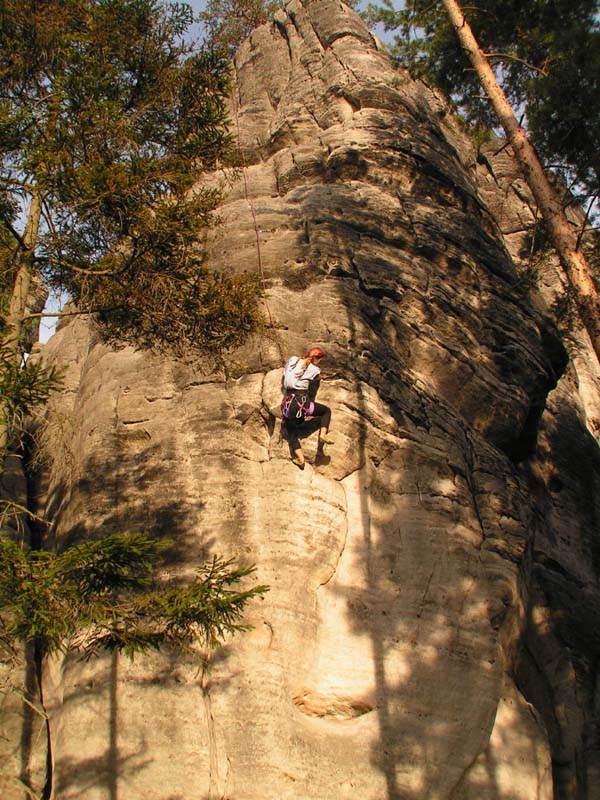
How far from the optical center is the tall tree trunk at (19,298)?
8820mm

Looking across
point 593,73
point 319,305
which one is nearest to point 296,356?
point 319,305

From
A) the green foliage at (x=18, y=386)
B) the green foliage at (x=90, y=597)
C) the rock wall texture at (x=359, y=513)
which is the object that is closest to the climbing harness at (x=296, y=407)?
the rock wall texture at (x=359, y=513)

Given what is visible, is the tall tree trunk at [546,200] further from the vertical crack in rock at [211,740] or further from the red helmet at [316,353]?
the vertical crack in rock at [211,740]

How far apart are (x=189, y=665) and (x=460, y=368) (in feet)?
23.1

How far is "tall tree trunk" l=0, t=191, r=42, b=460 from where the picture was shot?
28.9 ft

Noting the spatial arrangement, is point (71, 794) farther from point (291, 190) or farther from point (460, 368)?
point (291, 190)

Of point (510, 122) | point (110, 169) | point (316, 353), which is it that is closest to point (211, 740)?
point (316, 353)

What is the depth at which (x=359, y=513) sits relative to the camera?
433 inches

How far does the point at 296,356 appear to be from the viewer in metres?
12.2

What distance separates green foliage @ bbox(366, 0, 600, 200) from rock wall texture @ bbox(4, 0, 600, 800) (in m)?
1.94

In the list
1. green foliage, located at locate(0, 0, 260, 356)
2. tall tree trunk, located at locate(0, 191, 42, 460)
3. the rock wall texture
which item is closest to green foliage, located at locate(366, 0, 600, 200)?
the rock wall texture

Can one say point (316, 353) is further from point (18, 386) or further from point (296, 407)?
point (18, 386)

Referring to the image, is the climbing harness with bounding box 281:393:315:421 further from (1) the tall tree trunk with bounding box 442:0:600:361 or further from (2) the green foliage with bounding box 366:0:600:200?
(2) the green foliage with bounding box 366:0:600:200

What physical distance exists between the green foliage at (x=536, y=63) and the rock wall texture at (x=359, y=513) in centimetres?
194
